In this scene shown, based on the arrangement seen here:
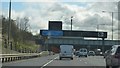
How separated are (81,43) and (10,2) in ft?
357

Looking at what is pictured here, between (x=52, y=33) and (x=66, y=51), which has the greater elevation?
(x=52, y=33)

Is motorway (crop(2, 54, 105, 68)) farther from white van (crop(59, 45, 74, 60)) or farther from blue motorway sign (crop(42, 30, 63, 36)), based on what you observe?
blue motorway sign (crop(42, 30, 63, 36))

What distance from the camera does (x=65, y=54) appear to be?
61594mm

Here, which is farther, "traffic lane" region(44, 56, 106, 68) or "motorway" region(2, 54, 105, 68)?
"traffic lane" region(44, 56, 106, 68)

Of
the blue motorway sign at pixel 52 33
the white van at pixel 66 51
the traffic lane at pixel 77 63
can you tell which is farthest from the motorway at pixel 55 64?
the blue motorway sign at pixel 52 33

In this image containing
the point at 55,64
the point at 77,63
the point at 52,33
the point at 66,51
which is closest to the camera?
the point at 55,64

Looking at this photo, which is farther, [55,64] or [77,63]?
[77,63]

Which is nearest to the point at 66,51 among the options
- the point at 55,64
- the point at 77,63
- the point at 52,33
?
the point at 77,63

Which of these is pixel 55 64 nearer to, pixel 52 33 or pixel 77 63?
pixel 77 63

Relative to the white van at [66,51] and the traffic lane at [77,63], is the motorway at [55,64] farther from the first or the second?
the white van at [66,51]

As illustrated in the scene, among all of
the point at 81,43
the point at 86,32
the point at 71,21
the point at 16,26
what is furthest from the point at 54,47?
the point at 16,26

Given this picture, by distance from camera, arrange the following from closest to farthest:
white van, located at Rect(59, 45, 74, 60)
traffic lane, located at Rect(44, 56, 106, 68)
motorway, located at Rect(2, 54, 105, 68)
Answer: motorway, located at Rect(2, 54, 105, 68)
traffic lane, located at Rect(44, 56, 106, 68)
white van, located at Rect(59, 45, 74, 60)

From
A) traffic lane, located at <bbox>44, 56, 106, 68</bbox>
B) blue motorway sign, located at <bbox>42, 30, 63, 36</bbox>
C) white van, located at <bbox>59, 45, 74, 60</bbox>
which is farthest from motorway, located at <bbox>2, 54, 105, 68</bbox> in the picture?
blue motorway sign, located at <bbox>42, 30, 63, 36</bbox>

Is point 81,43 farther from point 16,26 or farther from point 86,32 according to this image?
A: point 16,26
